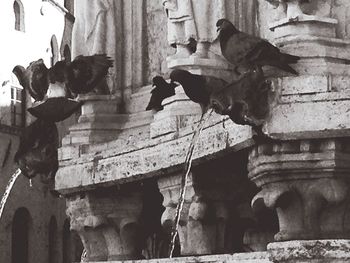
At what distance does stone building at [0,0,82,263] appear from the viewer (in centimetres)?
3843

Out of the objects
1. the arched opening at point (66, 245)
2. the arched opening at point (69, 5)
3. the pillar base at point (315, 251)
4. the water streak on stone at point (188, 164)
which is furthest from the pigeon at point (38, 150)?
the arched opening at point (69, 5)

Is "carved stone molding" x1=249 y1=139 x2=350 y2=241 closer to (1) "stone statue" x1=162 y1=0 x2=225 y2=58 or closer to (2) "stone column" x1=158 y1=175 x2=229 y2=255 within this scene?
(2) "stone column" x1=158 y1=175 x2=229 y2=255

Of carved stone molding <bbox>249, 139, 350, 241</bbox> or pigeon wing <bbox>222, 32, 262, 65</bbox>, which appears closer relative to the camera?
carved stone molding <bbox>249, 139, 350, 241</bbox>

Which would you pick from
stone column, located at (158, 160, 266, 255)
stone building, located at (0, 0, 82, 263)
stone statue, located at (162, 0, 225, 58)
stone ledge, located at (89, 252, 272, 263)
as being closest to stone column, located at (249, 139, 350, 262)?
stone ledge, located at (89, 252, 272, 263)

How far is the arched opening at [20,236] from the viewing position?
127 ft

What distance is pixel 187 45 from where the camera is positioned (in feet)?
35.6

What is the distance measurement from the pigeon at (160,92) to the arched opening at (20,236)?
2754 centimetres

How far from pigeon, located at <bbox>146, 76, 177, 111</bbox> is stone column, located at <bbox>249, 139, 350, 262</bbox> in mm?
1905

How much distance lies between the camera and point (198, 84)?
9344 mm

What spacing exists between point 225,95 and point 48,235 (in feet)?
103

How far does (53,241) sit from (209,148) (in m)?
31.1

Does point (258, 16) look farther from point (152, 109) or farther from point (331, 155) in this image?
point (331, 155)

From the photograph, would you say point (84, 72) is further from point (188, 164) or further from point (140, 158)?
point (188, 164)

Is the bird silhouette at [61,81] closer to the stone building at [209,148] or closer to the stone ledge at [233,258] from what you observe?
the stone building at [209,148]
